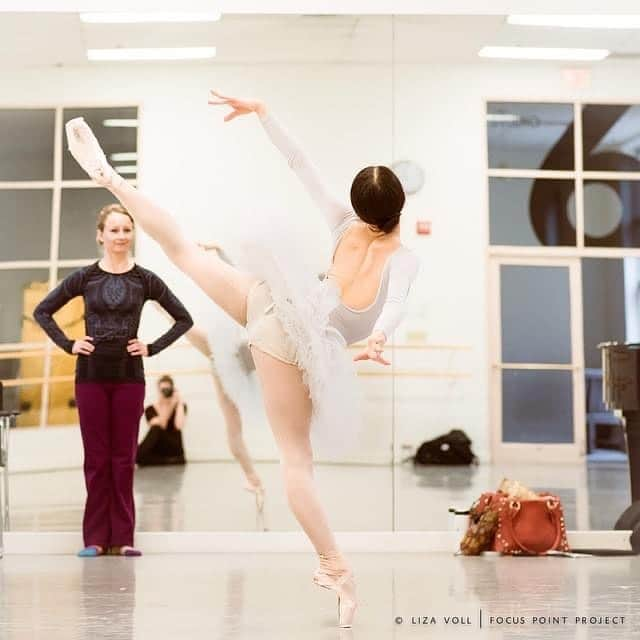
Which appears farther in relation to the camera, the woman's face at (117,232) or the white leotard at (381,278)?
the woman's face at (117,232)

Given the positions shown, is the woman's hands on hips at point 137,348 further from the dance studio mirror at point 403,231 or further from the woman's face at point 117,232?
the woman's face at point 117,232

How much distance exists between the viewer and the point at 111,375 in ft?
18.0

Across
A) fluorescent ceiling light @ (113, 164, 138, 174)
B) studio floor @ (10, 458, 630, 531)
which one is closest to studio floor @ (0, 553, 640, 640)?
studio floor @ (10, 458, 630, 531)

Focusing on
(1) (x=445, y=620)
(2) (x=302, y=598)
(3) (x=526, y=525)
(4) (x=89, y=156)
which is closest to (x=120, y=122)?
(4) (x=89, y=156)

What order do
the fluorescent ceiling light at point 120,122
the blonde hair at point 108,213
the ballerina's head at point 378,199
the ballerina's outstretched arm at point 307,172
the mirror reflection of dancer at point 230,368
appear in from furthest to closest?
the fluorescent ceiling light at point 120,122 < the blonde hair at point 108,213 < the mirror reflection of dancer at point 230,368 < the ballerina's outstretched arm at point 307,172 < the ballerina's head at point 378,199

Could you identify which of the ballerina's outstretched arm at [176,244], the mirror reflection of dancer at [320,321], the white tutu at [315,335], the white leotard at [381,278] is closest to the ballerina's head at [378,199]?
the mirror reflection of dancer at [320,321]

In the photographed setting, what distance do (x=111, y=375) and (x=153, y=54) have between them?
5.17 feet

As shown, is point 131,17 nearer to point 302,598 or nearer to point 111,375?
point 111,375

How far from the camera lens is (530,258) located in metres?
5.76

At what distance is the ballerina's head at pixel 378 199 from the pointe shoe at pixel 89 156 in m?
0.92

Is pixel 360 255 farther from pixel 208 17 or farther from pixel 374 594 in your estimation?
pixel 208 17

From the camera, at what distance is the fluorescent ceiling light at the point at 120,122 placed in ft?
18.5

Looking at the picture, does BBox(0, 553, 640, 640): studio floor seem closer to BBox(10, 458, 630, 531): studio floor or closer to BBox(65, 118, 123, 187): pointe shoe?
BBox(10, 458, 630, 531): studio floor

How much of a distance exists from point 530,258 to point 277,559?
1910mm
